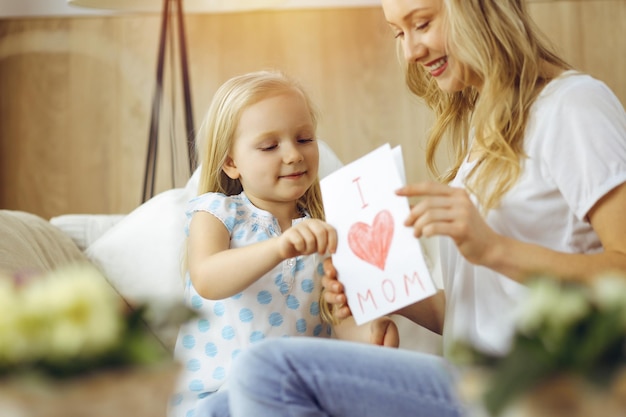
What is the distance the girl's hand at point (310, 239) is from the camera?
109 centimetres

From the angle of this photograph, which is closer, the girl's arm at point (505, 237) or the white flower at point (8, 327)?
the white flower at point (8, 327)

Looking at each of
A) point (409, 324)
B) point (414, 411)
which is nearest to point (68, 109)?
point (409, 324)

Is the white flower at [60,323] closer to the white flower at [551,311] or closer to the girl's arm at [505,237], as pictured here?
the white flower at [551,311]

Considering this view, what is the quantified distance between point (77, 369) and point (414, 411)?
0.49m

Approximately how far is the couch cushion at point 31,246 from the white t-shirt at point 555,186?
769 millimetres

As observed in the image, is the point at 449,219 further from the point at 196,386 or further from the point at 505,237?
the point at 196,386

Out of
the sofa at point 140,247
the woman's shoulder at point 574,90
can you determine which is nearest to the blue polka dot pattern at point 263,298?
the sofa at point 140,247

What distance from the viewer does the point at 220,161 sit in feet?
4.80

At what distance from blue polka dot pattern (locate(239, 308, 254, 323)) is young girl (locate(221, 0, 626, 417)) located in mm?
273

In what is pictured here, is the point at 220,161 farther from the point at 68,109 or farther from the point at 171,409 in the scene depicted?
the point at 68,109

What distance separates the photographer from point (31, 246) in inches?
61.3

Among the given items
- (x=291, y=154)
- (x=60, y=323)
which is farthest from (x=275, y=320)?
(x=60, y=323)

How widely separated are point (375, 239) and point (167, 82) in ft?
→ 5.01

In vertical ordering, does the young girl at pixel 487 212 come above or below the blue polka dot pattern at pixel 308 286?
above
